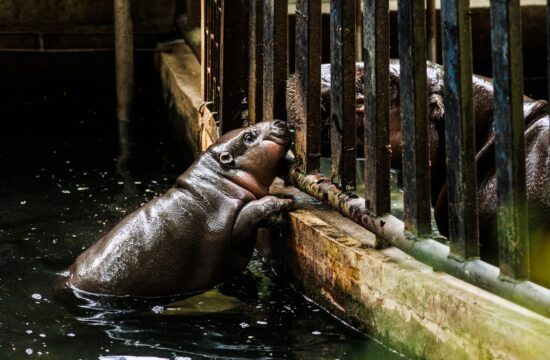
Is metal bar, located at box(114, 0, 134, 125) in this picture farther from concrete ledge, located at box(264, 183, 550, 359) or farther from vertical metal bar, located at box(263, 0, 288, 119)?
concrete ledge, located at box(264, 183, 550, 359)

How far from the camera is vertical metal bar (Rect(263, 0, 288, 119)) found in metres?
5.67

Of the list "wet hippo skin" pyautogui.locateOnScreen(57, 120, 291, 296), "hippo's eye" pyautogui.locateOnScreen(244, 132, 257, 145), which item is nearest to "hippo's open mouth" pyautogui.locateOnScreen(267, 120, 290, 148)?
"wet hippo skin" pyautogui.locateOnScreen(57, 120, 291, 296)

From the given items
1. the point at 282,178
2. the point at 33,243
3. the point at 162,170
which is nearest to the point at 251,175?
the point at 282,178

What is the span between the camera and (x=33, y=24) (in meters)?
12.2

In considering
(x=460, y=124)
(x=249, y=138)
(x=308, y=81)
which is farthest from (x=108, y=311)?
(x=460, y=124)

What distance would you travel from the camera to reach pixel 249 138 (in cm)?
595

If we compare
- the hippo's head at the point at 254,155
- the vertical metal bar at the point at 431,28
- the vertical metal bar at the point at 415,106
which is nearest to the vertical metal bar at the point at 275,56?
the hippo's head at the point at 254,155

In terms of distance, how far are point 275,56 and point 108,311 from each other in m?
1.69

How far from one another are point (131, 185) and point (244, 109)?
198 centimetres

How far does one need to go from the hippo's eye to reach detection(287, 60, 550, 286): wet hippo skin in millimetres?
764

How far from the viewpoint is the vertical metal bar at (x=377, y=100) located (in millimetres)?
4406

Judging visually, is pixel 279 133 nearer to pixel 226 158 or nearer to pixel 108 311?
pixel 226 158

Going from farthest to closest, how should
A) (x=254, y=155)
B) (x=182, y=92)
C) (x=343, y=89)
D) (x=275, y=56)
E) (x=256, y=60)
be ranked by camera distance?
(x=182, y=92)
(x=256, y=60)
(x=254, y=155)
(x=275, y=56)
(x=343, y=89)

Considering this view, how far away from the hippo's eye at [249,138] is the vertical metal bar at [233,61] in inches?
31.4
